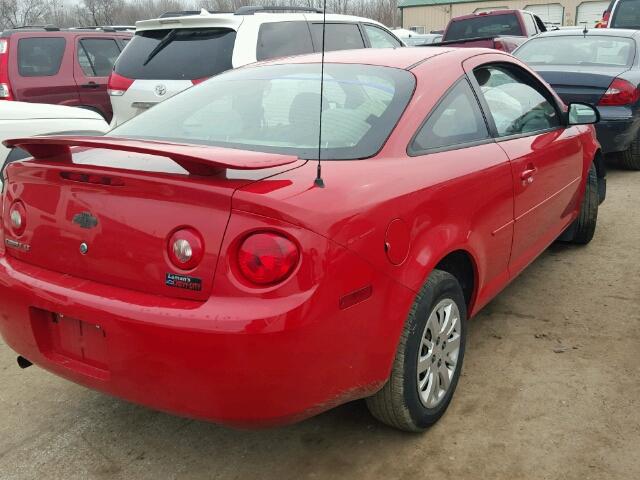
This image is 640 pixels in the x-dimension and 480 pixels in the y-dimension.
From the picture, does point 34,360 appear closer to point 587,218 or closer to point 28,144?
point 28,144

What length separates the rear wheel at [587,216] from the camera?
459cm

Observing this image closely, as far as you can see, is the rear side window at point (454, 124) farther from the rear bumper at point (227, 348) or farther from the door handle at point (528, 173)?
the rear bumper at point (227, 348)

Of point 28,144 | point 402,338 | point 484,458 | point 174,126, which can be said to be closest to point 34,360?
point 28,144

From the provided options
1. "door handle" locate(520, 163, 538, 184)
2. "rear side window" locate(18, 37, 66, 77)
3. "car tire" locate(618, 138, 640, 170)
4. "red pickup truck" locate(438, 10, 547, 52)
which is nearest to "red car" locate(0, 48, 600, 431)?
"door handle" locate(520, 163, 538, 184)

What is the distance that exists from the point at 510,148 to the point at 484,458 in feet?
5.01

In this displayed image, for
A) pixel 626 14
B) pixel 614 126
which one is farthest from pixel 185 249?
pixel 626 14

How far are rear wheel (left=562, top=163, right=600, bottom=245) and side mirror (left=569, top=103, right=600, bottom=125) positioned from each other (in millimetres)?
595

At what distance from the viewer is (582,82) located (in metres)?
6.43

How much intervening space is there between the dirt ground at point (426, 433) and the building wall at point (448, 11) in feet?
121

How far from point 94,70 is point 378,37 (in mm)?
3875

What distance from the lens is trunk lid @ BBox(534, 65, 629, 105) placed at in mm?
6379

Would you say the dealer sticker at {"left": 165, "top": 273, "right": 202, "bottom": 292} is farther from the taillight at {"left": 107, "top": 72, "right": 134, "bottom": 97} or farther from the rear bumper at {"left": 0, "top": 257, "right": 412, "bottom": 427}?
the taillight at {"left": 107, "top": 72, "right": 134, "bottom": 97}

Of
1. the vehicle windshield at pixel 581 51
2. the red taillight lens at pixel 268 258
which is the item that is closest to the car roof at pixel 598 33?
the vehicle windshield at pixel 581 51

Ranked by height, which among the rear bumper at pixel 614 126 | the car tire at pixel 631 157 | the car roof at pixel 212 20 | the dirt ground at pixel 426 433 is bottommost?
the dirt ground at pixel 426 433
